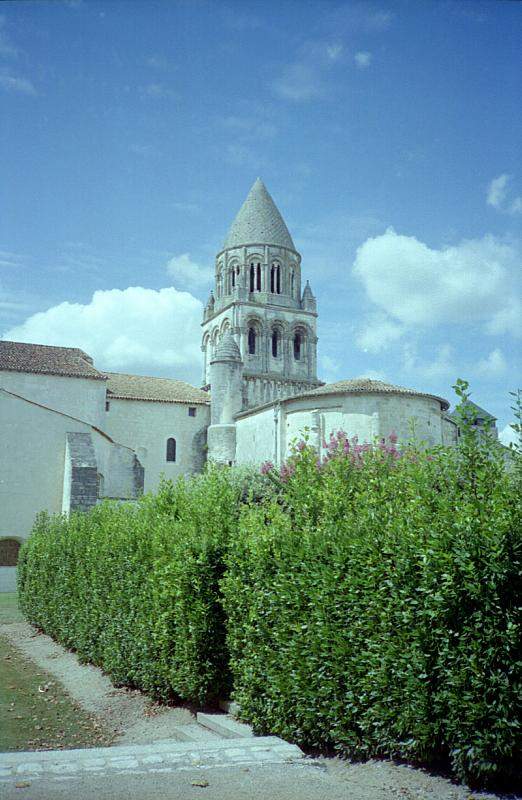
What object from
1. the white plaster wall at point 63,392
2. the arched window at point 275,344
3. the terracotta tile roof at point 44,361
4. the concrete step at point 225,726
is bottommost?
the concrete step at point 225,726

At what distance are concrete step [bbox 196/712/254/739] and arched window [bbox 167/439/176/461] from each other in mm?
34377

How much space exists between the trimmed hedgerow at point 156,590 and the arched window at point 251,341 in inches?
1579

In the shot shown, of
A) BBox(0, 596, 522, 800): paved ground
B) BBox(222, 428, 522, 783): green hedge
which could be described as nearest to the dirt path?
BBox(222, 428, 522, 783): green hedge

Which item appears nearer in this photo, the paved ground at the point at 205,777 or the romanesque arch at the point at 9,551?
the paved ground at the point at 205,777

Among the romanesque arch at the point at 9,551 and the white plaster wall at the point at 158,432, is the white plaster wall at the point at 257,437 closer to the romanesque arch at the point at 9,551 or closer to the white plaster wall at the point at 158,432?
the white plaster wall at the point at 158,432

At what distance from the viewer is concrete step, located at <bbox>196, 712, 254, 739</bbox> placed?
7.43m

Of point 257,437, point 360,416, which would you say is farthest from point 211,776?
point 257,437

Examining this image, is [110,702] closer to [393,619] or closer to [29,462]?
[393,619]


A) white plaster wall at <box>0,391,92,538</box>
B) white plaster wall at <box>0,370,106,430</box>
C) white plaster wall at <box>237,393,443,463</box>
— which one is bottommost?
white plaster wall at <box>0,391,92,538</box>

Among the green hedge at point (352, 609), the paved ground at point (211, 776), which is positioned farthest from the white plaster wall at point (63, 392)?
the paved ground at point (211, 776)

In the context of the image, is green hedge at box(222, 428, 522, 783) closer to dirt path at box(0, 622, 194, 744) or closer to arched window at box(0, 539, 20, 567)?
dirt path at box(0, 622, 194, 744)

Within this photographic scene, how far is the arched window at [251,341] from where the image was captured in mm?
54156

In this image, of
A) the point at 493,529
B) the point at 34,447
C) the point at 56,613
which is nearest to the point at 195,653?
the point at 493,529

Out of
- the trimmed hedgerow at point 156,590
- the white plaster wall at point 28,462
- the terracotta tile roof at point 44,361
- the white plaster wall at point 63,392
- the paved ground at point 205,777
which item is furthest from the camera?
the terracotta tile roof at point 44,361
